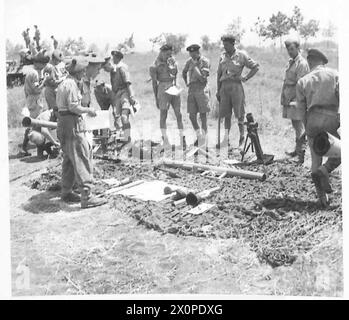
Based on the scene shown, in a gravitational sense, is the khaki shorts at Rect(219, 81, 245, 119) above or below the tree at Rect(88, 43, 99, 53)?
below

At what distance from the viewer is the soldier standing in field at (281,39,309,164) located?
766cm

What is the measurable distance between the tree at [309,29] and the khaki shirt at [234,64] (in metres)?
1.26

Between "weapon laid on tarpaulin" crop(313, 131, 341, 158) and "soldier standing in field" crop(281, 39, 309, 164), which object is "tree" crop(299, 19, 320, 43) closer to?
"soldier standing in field" crop(281, 39, 309, 164)

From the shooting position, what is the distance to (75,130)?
6.41 m

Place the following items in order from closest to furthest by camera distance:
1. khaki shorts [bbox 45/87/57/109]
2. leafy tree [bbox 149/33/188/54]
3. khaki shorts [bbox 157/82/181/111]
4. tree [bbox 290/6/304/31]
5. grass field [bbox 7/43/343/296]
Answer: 1. grass field [bbox 7/43/343/296]
2. tree [bbox 290/6/304/31]
3. leafy tree [bbox 149/33/188/54]
4. khaki shorts [bbox 45/87/57/109]
5. khaki shorts [bbox 157/82/181/111]

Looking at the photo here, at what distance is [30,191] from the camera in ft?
23.9

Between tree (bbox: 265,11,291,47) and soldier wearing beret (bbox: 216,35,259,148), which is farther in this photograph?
soldier wearing beret (bbox: 216,35,259,148)

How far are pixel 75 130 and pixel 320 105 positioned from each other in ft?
9.38

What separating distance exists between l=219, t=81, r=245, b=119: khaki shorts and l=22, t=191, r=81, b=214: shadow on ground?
3131mm

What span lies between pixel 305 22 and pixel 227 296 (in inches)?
131

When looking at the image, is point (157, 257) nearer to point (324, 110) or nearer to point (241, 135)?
point (324, 110)

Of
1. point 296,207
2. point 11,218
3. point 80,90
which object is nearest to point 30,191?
point 11,218

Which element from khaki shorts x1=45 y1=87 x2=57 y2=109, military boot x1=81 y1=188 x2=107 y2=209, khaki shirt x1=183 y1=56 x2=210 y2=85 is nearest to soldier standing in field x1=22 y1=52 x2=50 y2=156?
khaki shorts x1=45 y1=87 x2=57 y2=109

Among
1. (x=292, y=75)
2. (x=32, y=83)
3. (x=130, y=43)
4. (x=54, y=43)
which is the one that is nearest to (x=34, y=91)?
(x=32, y=83)
